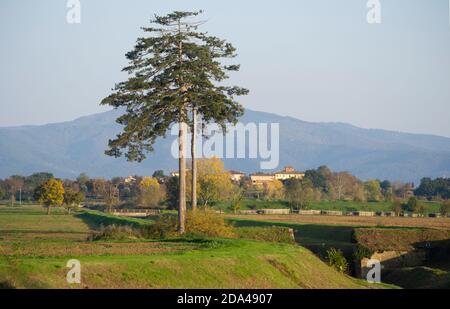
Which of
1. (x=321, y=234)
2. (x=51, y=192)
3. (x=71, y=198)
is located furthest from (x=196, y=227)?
(x=71, y=198)

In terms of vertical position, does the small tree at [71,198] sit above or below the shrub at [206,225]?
above

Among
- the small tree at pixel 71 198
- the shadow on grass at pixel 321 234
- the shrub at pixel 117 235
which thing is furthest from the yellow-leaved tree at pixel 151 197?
the shrub at pixel 117 235

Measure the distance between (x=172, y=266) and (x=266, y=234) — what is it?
2255cm

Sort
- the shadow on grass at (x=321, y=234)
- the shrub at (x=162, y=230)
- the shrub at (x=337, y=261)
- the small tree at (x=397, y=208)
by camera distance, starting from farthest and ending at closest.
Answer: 1. the small tree at (x=397, y=208)
2. the shadow on grass at (x=321, y=234)
3. the shrub at (x=162, y=230)
4. the shrub at (x=337, y=261)

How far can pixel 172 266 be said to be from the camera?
28.8 meters

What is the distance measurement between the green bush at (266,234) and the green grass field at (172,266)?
34.3 feet

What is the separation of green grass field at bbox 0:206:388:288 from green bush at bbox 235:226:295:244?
34.3 ft

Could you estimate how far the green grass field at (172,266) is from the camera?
25719 mm

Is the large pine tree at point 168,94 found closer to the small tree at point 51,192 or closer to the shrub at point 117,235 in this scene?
the shrub at point 117,235

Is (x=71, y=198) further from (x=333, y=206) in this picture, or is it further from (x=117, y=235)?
(x=117, y=235)

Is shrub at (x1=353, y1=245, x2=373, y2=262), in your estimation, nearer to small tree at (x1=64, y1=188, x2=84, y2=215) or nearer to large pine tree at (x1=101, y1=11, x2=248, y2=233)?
large pine tree at (x1=101, y1=11, x2=248, y2=233)

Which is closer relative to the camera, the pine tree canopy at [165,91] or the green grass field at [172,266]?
the green grass field at [172,266]
